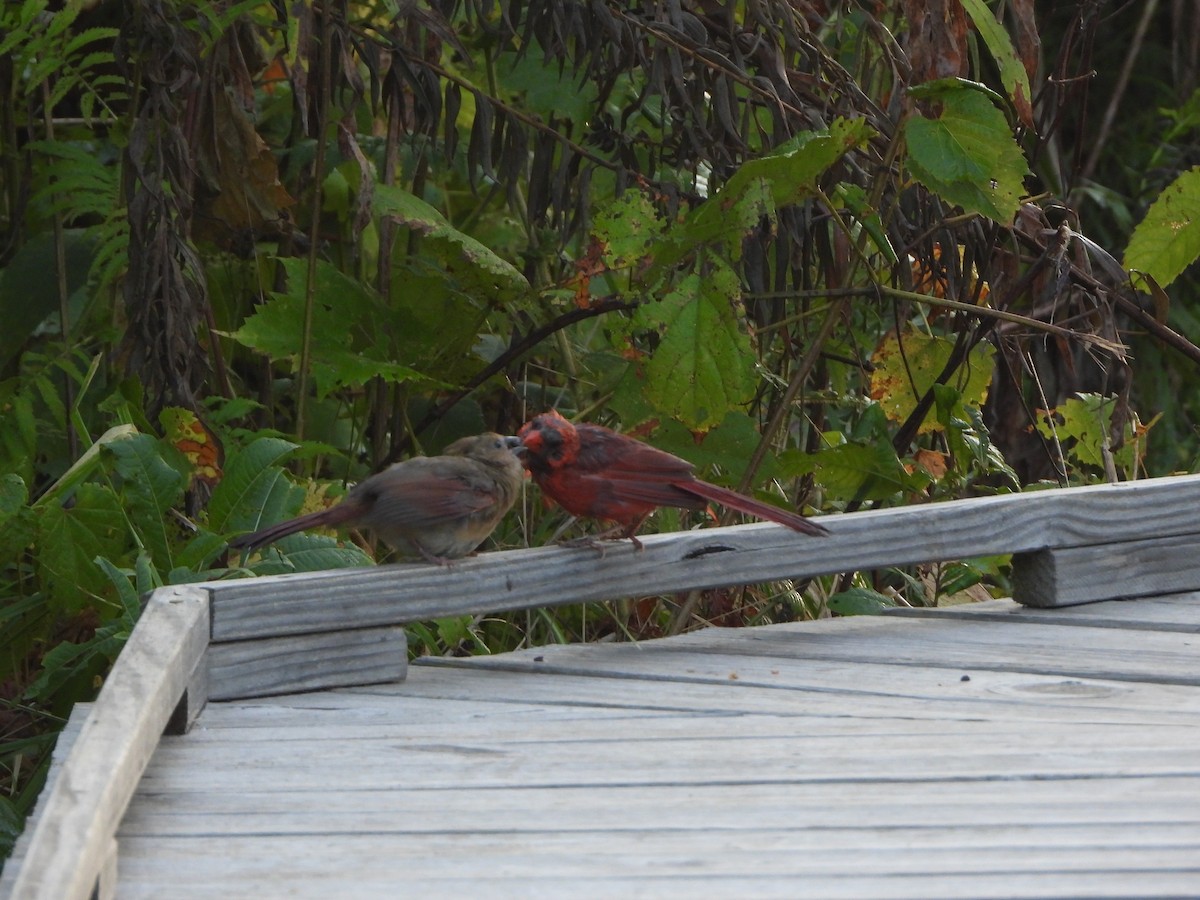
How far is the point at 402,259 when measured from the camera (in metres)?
5.98

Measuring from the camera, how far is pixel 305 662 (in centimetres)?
313

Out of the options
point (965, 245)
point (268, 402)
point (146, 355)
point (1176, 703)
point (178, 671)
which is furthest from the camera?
point (268, 402)

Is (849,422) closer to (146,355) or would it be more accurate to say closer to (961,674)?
(146,355)

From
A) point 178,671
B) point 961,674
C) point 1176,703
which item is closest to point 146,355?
point 178,671

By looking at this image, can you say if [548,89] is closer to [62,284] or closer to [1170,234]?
[62,284]

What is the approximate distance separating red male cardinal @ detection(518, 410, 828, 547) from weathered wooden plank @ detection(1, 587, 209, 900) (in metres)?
0.96

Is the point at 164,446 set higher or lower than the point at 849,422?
higher

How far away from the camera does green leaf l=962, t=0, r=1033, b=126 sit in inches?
171

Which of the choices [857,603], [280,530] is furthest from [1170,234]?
[280,530]

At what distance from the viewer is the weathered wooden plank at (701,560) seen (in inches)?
123

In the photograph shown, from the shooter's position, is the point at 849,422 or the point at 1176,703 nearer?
the point at 1176,703

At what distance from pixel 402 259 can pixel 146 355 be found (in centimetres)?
162

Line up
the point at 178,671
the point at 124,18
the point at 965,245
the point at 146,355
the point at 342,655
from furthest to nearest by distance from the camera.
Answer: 1. the point at 965,245
2. the point at 124,18
3. the point at 146,355
4. the point at 342,655
5. the point at 178,671

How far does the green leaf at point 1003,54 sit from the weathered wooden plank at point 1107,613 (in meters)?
1.36
